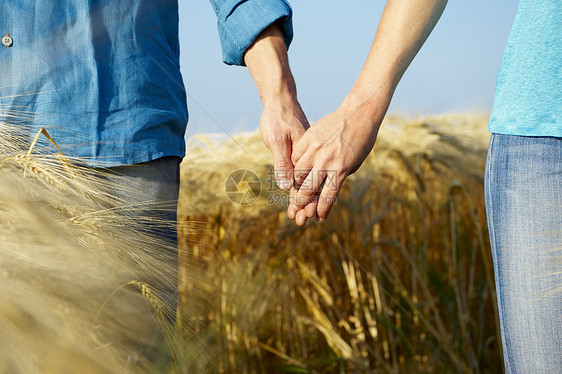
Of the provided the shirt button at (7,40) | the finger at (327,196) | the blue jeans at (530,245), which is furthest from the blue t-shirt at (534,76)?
the shirt button at (7,40)

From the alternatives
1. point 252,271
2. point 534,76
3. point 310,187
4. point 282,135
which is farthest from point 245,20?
point 252,271

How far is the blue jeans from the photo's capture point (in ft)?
2.01

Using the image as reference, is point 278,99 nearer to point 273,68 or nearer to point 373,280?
point 273,68

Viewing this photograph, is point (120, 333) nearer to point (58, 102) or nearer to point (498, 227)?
point (58, 102)

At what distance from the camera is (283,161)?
0.90 metres

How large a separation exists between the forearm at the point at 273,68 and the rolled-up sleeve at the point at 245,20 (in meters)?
0.02

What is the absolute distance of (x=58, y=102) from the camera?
717 millimetres

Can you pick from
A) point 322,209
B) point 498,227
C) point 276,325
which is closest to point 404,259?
point 276,325

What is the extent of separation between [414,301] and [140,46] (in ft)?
4.06

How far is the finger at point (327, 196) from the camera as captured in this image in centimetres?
87

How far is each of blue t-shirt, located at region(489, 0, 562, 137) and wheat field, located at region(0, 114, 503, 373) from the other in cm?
41

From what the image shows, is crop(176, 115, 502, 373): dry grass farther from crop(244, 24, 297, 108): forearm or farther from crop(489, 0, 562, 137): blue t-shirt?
crop(489, 0, 562, 137): blue t-shirt

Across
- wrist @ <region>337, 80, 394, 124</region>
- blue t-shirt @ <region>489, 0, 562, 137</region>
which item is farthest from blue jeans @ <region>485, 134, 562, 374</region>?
wrist @ <region>337, 80, 394, 124</region>

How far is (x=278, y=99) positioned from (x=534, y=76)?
0.41m
